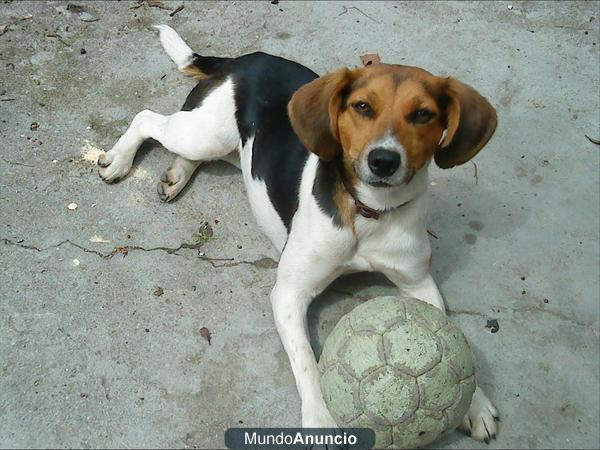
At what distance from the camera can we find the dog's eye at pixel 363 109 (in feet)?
11.7

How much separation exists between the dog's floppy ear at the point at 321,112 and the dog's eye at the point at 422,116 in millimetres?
381

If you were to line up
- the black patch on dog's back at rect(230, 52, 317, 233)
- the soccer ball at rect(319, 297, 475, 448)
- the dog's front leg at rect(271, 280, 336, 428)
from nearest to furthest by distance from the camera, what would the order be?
the soccer ball at rect(319, 297, 475, 448) < the dog's front leg at rect(271, 280, 336, 428) < the black patch on dog's back at rect(230, 52, 317, 233)

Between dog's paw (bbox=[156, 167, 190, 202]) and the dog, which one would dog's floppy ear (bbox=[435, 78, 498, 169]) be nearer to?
the dog

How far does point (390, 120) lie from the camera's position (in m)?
3.49

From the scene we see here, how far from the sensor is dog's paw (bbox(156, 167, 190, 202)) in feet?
16.5

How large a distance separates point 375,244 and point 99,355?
1596mm

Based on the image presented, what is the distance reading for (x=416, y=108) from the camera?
3504 millimetres

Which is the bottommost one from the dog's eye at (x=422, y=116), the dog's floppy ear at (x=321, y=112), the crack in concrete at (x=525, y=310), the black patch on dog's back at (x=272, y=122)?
the crack in concrete at (x=525, y=310)

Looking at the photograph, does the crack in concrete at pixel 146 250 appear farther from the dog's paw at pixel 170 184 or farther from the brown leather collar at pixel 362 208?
the brown leather collar at pixel 362 208

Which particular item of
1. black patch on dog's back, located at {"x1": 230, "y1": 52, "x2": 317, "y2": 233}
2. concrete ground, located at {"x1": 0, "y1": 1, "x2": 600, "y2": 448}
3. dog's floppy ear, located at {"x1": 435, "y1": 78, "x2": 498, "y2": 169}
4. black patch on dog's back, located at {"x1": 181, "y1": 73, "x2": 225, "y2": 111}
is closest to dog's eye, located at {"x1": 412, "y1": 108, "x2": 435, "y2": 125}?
dog's floppy ear, located at {"x1": 435, "y1": 78, "x2": 498, "y2": 169}

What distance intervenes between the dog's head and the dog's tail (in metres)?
1.70

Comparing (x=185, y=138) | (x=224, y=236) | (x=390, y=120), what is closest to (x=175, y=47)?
(x=185, y=138)

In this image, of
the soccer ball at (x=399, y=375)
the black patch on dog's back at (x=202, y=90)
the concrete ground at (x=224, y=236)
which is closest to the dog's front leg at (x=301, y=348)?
the concrete ground at (x=224, y=236)

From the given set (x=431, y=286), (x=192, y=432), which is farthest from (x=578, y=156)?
(x=192, y=432)
